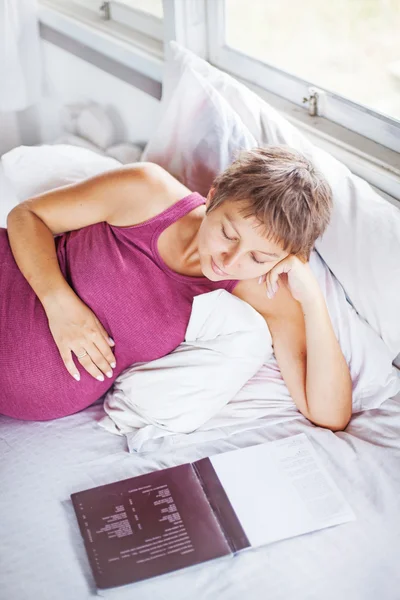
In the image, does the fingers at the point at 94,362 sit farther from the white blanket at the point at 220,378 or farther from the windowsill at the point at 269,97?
the windowsill at the point at 269,97

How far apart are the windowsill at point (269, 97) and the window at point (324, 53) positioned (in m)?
0.03

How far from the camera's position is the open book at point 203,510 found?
1.08 meters

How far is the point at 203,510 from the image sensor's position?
1.15m

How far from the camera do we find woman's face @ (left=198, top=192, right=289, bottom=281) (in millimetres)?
1134

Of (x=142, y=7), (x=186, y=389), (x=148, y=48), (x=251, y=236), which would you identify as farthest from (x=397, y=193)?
(x=142, y=7)

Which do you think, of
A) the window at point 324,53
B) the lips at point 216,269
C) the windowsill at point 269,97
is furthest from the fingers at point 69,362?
the window at point 324,53

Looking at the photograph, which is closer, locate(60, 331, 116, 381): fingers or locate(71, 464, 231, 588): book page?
locate(71, 464, 231, 588): book page

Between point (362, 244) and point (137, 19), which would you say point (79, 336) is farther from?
point (137, 19)

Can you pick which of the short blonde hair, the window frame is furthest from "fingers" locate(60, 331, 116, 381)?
the window frame

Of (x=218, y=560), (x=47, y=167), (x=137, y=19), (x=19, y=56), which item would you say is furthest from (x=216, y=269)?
(x=19, y=56)

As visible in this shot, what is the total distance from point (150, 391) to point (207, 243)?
33 centimetres

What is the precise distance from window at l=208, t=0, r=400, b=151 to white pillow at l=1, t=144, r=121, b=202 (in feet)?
1.72

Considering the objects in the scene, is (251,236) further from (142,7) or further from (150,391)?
(142,7)

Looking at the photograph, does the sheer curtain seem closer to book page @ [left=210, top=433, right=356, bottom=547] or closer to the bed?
the bed
